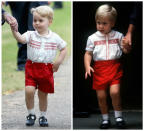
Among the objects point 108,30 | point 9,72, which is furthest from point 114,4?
point 9,72

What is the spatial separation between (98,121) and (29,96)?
2.24 ft

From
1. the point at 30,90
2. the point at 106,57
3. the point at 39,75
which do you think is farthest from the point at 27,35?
the point at 106,57

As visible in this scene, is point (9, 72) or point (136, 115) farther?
point (9, 72)

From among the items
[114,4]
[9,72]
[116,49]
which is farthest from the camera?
[9,72]

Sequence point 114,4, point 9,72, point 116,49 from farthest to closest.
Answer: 1. point 9,72
2. point 114,4
3. point 116,49

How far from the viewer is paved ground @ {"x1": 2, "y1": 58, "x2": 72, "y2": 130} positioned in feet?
16.8

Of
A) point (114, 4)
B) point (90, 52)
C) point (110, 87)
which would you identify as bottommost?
point (110, 87)

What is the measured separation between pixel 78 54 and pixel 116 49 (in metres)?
0.44

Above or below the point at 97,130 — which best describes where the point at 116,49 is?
above

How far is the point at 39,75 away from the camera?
195 inches

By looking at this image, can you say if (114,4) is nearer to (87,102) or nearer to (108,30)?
(108,30)

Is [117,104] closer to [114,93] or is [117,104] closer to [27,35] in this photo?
[114,93]

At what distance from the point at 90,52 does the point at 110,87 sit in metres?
0.37

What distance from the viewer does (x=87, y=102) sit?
5355 mm
